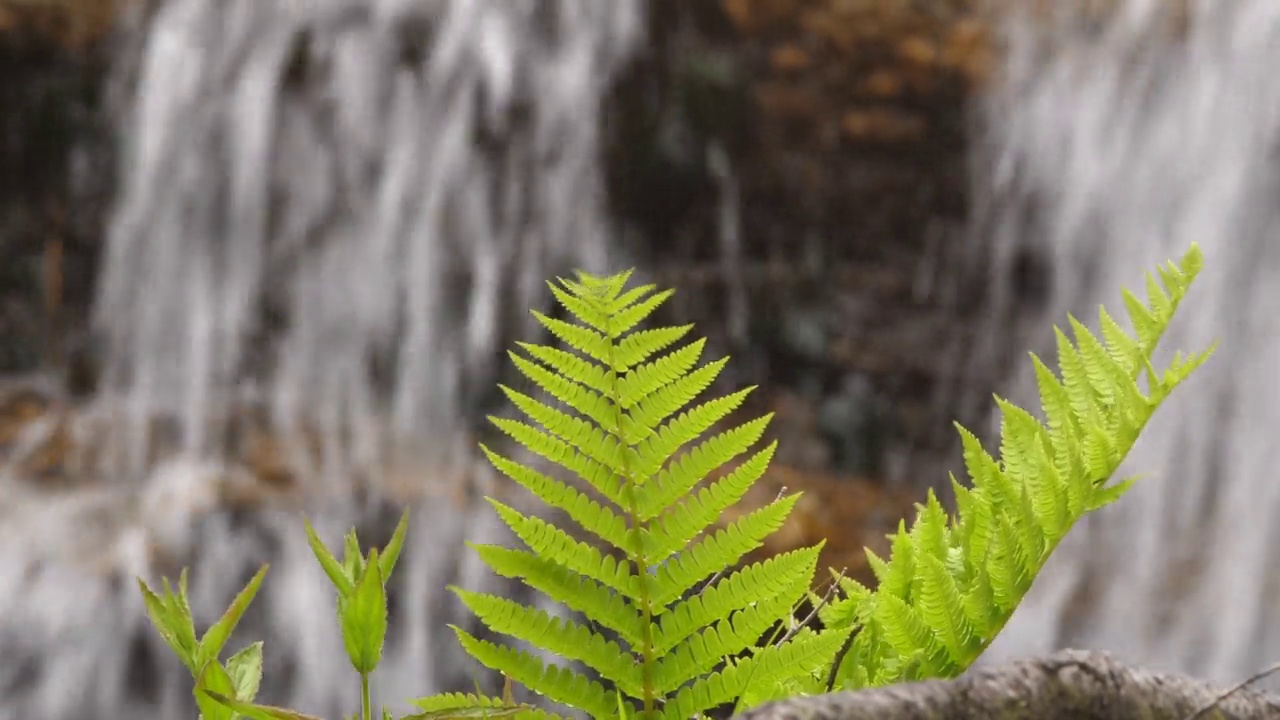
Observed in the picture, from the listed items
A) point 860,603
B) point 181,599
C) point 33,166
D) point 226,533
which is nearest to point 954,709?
point 860,603

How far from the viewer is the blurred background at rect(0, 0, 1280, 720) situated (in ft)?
23.5

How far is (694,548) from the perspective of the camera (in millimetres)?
786

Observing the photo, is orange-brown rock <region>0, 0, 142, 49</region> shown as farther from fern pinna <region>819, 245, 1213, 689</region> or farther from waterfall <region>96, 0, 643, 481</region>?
fern pinna <region>819, 245, 1213, 689</region>

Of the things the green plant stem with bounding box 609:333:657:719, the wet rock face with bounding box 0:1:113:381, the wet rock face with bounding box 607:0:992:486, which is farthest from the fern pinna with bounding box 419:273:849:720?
the wet rock face with bounding box 0:1:113:381

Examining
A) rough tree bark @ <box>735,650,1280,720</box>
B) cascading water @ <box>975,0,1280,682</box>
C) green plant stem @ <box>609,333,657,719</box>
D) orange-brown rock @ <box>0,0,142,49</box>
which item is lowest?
rough tree bark @ <box>735,650,1280,720</box>

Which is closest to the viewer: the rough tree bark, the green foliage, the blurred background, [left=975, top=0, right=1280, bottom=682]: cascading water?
the rough tree bark

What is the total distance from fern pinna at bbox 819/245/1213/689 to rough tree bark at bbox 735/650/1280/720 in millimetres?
113

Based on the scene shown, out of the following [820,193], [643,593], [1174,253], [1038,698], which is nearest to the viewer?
[1038,698]

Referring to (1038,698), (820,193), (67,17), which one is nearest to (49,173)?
(67,17)

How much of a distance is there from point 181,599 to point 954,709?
0.50m

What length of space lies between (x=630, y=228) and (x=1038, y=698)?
7.60 m

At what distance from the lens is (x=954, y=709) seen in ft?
1.87

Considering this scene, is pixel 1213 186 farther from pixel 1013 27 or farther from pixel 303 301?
pixel 303 301

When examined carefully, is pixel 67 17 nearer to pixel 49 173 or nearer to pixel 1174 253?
pixel 49 173
